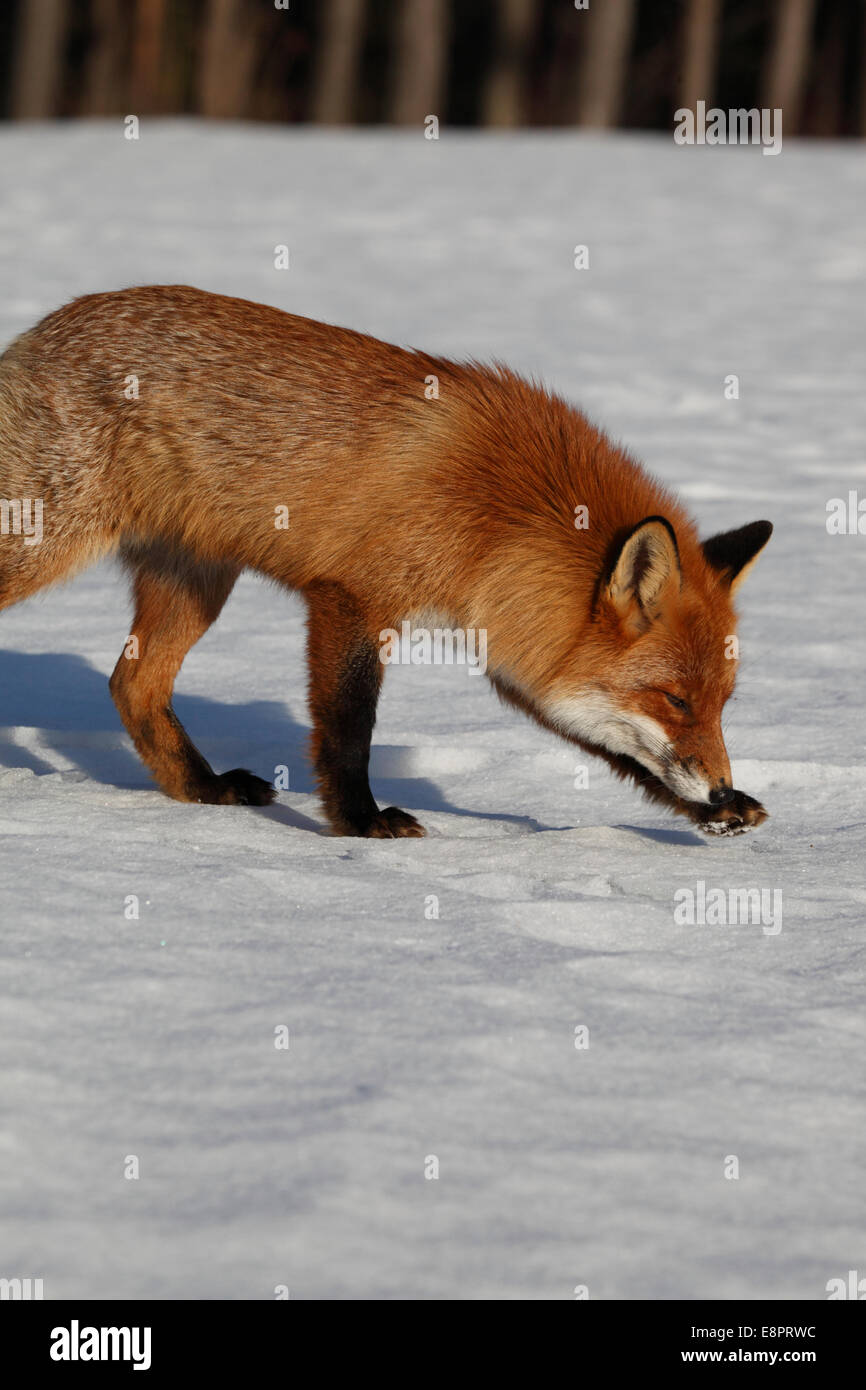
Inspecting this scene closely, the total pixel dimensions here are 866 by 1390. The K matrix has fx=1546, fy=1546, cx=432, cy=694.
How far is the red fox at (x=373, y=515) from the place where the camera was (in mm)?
4465

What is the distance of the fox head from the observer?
435 centimetres

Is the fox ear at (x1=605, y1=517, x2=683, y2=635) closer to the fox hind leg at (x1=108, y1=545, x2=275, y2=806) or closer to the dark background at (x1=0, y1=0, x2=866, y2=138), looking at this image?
the fox hind leg at (x1=108, y1=545, x2=275, y2=806)

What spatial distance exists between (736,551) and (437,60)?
20891 mm

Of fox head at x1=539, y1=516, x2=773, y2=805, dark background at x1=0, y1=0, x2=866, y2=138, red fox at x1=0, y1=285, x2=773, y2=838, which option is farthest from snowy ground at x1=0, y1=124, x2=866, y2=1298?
dark background at x1=0, y1=0, x2=866, y2=138

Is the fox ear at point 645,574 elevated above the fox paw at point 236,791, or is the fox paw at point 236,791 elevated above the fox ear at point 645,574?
the fox ear at point 645,574

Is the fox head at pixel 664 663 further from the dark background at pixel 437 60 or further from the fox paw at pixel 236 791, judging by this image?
the dark background at pixel 437 60

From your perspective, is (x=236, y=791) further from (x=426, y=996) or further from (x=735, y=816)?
(x=426, y=996)

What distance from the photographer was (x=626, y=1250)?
8.32 ft

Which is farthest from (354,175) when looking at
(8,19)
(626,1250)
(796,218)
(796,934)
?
(626,1250)

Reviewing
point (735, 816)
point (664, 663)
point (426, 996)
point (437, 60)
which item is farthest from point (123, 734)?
point (437, 60)

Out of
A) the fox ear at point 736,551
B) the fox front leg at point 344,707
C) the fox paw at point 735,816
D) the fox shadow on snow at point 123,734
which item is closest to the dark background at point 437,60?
the fox shadow on snow at point 123,734

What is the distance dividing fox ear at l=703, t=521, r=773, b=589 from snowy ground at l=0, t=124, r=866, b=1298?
0.83 metres

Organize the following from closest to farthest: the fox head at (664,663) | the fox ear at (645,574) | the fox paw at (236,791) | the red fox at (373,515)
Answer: the fox ear at (645,574), the fox head at (664,663), the red fox at (373,515), the fox paw at (236,791)
